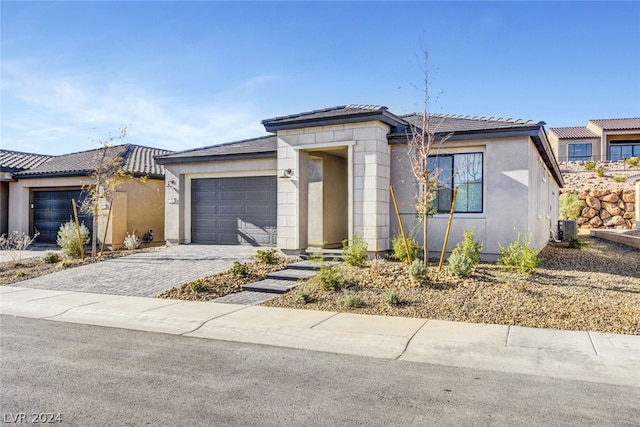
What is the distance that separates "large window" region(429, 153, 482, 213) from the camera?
1280 centimetres

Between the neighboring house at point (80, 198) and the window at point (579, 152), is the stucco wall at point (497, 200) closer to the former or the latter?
the neighboring house at point (80, 198)

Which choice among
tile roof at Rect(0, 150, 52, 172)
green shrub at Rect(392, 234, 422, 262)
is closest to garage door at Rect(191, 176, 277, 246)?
green shrub at Rect(392, 234, 422, 262)

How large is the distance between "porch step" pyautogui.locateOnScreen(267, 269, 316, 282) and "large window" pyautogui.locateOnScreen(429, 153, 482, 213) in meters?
4.30

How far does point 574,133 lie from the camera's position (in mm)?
47094

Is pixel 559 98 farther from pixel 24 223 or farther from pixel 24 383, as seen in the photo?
pixel 24 223

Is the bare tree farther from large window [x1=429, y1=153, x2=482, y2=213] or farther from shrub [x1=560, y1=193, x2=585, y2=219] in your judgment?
shrub [x1=560, y1=193, x2=585, y2=219]

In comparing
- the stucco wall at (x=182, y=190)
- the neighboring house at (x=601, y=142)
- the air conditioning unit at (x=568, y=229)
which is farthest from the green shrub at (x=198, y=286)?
the neighboring house at (x=601, y=142)

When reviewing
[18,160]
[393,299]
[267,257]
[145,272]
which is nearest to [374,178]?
[267,257]

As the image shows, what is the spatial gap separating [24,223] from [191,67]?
13.1 m

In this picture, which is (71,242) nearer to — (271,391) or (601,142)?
(271,391)

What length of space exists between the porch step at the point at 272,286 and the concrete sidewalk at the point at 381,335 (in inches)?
47.6

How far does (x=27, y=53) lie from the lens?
41.0ft

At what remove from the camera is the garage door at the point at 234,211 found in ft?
54.4

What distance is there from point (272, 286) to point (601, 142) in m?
45.4
